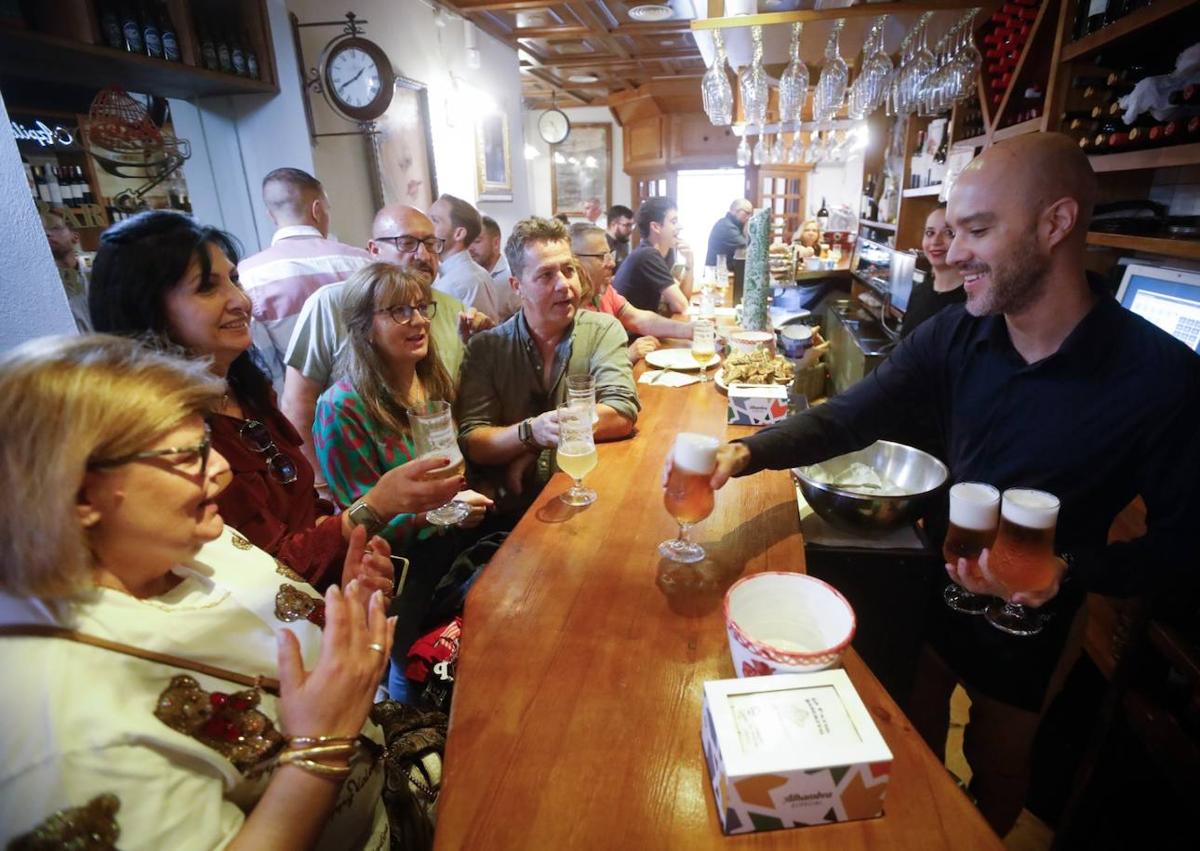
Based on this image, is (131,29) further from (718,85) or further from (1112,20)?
(1112,20)

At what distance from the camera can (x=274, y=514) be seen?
57.9 inches

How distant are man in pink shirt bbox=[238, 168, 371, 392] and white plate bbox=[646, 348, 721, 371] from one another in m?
1.54

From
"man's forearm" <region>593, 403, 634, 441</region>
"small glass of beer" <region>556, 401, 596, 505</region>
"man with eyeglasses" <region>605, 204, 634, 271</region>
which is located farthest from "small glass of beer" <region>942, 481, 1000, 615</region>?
"man with eyeglasses" <region>605, 204, 634, 271</region>

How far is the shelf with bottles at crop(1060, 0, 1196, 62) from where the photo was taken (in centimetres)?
161

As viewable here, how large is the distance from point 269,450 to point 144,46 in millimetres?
2139

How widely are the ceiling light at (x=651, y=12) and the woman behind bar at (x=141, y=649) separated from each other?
5232mm

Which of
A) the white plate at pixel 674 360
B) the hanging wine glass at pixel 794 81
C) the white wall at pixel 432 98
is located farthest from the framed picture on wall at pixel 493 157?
the white plate at pixel 674 360

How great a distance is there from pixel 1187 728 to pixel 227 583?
6.94 ft

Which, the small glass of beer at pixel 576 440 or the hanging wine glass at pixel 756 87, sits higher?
the hanging wine glass at pixel 756 87

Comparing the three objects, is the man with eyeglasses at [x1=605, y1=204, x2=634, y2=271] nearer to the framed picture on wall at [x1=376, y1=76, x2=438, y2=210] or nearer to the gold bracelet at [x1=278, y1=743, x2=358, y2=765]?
the framed picture on wall at [x1=376, y1=76, x2=438, y2=210]

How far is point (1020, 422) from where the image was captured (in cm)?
139

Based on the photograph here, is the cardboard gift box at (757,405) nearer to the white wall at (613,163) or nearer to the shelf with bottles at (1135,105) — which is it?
the shelf with bottles at (1135,105)

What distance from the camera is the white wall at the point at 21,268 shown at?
56.5 inches

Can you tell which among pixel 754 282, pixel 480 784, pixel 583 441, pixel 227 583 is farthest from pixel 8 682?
pixel 754 282
